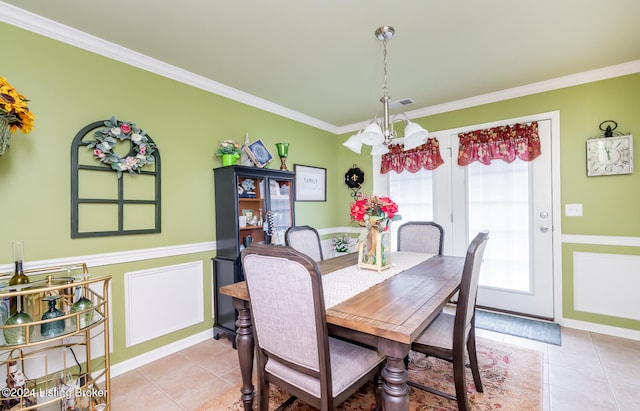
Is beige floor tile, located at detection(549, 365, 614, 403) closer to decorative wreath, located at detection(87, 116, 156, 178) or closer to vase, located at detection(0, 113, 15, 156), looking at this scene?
decorative wreath, located at detection(87, 116, 156, 178)

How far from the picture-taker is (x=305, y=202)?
3943 millimetres

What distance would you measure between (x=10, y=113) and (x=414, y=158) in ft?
12.0

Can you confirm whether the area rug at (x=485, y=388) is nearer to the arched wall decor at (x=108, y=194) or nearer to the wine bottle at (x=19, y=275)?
the wine bottle at (x=19, y=275)

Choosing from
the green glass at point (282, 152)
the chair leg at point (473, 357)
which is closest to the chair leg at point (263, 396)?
the chair leg at point (473, 357)

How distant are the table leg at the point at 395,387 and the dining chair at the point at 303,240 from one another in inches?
58.2

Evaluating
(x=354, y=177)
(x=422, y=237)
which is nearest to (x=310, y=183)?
(x=354, y=177)

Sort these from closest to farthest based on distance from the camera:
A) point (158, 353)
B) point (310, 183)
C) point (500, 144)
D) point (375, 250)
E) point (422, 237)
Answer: point (375, 250) → point (158, 353) → point (422, 237) → point (500, 144) → point (310, 183)

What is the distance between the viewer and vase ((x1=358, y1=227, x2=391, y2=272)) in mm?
1998

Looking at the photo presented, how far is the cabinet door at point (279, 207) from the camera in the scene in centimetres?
303

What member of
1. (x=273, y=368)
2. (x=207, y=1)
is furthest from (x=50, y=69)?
(x=273, y=368)

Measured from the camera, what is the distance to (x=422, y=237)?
2887 mm

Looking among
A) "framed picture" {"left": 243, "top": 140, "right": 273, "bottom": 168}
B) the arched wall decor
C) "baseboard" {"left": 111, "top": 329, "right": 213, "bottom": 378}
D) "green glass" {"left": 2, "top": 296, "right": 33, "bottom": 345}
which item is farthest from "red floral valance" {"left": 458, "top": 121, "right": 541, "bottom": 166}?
"green glass" {"left": 2, "top": 296, "right": 33, "bottom": 345}

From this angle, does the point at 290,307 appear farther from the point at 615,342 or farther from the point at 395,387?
the point at 615,342

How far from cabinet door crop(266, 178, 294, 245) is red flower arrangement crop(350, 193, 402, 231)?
50.0 inches
